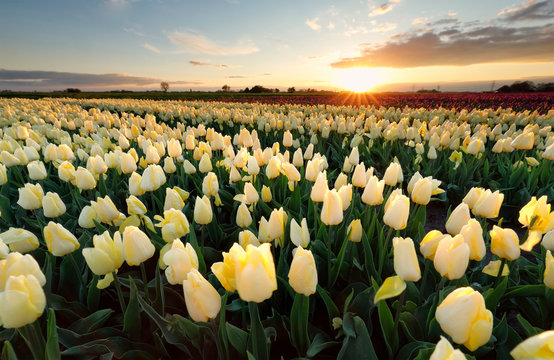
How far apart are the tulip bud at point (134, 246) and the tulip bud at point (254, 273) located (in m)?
0.54

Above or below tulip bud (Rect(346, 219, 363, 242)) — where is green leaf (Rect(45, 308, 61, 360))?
below

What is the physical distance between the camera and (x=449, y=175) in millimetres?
4543

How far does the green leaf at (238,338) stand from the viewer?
131 cm

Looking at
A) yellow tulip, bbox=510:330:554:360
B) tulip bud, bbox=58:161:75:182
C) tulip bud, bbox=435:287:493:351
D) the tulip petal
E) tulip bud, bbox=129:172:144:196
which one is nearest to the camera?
yellow tulip, bbox=510:330:554:360

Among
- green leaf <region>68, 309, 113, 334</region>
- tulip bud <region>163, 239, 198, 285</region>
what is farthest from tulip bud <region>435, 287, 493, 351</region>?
green leaf <region>68, 309, 113, 334</region>

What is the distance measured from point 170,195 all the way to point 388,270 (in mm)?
1449

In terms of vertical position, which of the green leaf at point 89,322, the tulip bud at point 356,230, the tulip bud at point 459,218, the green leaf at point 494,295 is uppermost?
the tulip bud at point 459,218

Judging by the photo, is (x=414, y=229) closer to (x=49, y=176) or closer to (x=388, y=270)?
(x=388, y=270)

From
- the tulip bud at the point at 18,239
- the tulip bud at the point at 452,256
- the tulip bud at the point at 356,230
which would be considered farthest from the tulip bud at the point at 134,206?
the tulip bud at the point at 452,256

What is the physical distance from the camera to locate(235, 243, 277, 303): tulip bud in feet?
3.22

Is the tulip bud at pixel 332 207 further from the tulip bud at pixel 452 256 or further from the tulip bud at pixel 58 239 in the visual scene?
the tulip bud at pixel 58 239

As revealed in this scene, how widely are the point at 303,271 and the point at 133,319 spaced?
0.93m

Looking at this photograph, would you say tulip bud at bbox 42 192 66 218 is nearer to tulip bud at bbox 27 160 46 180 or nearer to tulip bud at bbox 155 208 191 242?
tulip bud at bbox 155 208 191 242

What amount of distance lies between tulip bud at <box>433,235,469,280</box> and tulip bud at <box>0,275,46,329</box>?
1.44m
